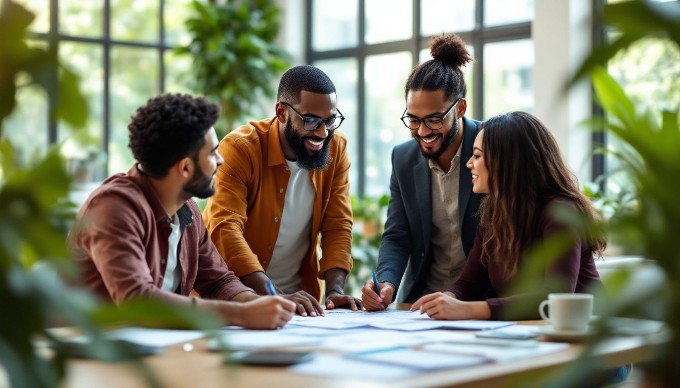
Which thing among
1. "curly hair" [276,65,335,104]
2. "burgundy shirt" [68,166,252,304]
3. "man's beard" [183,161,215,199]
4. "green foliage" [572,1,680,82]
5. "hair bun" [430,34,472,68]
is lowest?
"burgundy shirt" [68,166,252,304]

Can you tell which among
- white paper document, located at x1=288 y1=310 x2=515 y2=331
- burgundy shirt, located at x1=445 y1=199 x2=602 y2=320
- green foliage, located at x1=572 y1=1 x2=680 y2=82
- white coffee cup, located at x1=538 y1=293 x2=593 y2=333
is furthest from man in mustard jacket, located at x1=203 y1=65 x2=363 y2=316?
green foliage, located at x1=572 y1=1 x2=680 y2=82

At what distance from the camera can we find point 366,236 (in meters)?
7.36

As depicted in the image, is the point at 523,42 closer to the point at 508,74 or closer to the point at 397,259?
the point at 508,74

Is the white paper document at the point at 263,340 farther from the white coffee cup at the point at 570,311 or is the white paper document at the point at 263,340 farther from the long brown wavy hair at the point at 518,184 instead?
the long brown wavy hair at the point at 518,184

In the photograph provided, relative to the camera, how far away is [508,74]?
7094 millimetres

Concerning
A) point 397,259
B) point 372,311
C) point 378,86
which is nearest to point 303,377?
point 372,311

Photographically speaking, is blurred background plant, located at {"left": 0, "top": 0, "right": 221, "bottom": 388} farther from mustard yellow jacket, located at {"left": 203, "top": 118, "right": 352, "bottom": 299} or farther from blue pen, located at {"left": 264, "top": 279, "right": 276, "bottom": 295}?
mustard yellow jacket, located at {"left": 203, "top": 118, "right": 352, "bottom": 299}

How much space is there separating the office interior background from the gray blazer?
3056 millimetres

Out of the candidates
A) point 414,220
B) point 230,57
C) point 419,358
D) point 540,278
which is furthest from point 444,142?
point 230,57

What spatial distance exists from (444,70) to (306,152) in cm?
63

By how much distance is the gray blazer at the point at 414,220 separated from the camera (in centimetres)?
345

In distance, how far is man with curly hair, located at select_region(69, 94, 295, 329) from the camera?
242 cm

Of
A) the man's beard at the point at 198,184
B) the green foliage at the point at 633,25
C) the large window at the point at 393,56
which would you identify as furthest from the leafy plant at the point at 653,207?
the large window at the point at 393,56

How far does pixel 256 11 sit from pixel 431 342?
6682 millimetres
